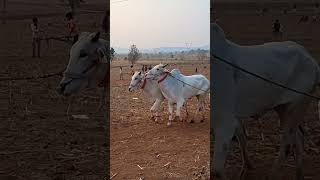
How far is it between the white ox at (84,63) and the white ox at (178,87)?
393 cm

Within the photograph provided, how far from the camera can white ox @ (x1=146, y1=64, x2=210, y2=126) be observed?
789 centimetres

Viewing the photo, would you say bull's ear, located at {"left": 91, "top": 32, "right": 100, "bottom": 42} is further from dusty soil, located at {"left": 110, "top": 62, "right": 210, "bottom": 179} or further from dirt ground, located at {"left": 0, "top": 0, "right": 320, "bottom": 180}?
dusty soil, located at {"left": 110, "top": 62, "right": 210, "bottom": 179}

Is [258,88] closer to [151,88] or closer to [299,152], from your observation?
[299,152]

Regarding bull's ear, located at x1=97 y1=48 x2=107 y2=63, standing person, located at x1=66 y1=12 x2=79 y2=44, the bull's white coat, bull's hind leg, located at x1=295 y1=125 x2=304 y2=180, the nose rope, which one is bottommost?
bull's hind leg, located at x1=295 y1=125 x2=304 y2=180

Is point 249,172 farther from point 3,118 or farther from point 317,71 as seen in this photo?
point 3,118

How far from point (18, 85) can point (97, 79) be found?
6184 millimetres

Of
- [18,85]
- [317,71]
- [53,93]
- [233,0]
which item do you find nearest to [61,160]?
[317,71]

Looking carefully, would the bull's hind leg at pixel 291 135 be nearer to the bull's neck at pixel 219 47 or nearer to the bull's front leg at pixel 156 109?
the bull's neck at pixel 219 47

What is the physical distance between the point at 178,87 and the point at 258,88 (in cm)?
424

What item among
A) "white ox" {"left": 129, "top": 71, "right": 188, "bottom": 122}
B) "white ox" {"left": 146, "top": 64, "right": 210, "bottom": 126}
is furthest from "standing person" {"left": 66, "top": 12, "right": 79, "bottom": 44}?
"white ox" {"left": 146, "top": 64, "right": 210, "bottom": 126}

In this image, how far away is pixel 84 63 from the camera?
12.4ft

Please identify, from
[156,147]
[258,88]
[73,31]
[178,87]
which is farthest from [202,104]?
[258,88]

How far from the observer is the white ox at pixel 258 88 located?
3.52 meters

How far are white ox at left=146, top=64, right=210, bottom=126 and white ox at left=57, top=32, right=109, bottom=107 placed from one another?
3.93m
